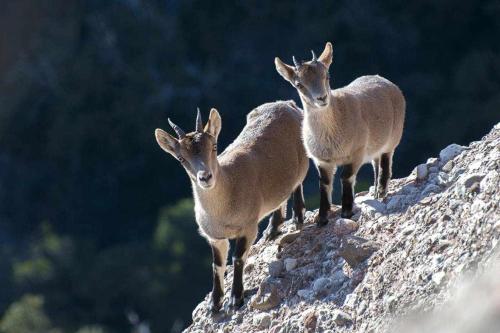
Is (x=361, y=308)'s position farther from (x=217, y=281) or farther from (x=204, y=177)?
(x=217, y=281)

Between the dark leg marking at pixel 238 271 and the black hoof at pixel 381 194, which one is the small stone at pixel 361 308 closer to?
the dark leg marking at pixel 238 271

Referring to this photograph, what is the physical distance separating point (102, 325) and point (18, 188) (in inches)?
379

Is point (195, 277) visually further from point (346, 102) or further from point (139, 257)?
point (346, 102)

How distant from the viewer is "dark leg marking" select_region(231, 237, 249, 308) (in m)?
14.4

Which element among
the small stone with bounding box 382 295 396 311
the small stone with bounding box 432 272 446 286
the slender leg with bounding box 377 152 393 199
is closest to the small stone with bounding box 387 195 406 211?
the slender leg with bounding box 377 152 393 199

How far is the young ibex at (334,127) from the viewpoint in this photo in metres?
14.8

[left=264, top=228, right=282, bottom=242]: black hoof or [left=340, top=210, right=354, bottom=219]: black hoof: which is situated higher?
[left=340, top=210, right=354, bottom=219]: black hoof

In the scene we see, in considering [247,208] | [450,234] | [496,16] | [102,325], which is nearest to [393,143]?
[247,208]

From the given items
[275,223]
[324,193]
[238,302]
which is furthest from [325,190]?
[238,302]

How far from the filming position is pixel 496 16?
57469 mm

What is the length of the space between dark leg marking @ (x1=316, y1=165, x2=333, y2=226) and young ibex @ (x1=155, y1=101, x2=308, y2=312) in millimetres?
519

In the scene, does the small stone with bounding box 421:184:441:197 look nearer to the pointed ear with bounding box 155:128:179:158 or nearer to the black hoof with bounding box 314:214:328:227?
the black hoof with bounding box 314:214:328:227

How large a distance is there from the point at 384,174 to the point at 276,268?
2.12 m

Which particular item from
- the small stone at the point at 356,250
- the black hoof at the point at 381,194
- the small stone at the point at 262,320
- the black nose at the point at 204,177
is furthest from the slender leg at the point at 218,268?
the black hoof at the point at 381,194
